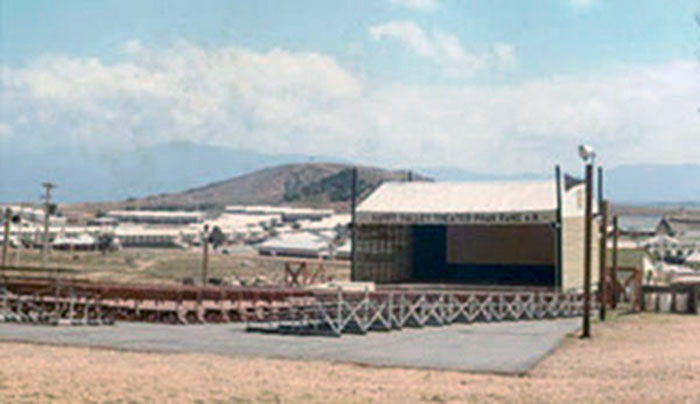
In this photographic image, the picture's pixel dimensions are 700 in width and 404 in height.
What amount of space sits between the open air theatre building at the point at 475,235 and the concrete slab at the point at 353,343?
13251 mm

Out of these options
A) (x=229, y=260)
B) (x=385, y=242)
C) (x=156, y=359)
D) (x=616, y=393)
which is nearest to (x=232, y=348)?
(x=156, y=359)

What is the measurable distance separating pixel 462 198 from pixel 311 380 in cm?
2942

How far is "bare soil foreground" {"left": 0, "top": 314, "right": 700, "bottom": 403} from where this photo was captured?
1397cm

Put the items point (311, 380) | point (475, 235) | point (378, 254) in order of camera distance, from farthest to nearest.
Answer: point (475, 235)
point (378, 254)
point (311, 380)

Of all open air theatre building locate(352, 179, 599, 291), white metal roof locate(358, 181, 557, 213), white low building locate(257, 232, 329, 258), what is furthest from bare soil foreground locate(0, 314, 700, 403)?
white low building locate(257, 232, 329, 258)

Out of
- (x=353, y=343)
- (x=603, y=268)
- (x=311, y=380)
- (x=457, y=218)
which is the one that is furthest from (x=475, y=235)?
(x=311, y=380)

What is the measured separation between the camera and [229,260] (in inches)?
3681

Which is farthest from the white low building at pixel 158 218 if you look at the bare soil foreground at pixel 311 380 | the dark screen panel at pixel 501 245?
the bare soil foreground at pixel 311 380

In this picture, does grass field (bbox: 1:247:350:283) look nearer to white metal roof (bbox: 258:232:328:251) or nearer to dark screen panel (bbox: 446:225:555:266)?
dark screen panel (bbox: 446:225:555:266)

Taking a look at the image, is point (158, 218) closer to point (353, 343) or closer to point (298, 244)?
point (298, 244)

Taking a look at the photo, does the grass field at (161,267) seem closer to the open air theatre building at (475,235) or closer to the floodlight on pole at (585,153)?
the open air theatre building at (475,235)

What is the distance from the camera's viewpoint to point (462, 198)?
4462 centimetres

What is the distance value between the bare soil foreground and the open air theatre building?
63.3 feet

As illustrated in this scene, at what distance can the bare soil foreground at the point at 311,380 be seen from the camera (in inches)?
550
